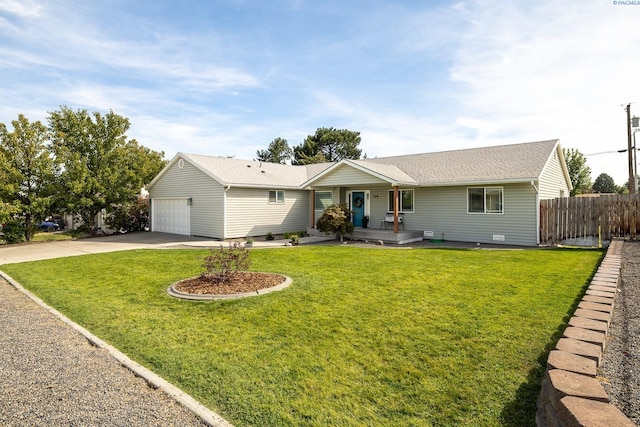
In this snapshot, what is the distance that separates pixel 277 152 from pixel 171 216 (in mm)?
35254

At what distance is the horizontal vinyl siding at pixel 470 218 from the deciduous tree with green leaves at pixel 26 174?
60.8 feet

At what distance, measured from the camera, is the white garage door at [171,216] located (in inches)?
758

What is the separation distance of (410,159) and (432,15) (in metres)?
9.73

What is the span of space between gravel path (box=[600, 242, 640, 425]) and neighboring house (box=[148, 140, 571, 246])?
9.01m

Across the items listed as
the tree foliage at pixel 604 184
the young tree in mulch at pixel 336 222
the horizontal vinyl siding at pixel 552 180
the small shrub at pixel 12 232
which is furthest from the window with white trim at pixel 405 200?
the tree foliage at pixel 604 184

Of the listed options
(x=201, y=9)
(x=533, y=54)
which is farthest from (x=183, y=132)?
(x=533, y=54)

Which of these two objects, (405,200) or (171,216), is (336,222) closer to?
(405,200)

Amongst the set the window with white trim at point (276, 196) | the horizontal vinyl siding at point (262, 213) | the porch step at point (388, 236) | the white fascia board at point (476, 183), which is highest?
the white fascia board at point (476, 183)

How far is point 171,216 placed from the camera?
2039 cm

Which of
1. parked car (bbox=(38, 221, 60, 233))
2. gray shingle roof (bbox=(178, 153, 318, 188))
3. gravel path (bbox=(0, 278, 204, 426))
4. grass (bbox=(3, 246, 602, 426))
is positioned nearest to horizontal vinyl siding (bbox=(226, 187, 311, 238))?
gray shingle roof (bbox=(178, 153, 318, 188))

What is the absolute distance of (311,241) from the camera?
1634cm

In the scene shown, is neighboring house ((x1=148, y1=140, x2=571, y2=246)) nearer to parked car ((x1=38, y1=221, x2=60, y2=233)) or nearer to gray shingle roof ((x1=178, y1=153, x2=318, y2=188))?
gray shingle roof ((x1=178, y1=153, x2=318, y2=188))

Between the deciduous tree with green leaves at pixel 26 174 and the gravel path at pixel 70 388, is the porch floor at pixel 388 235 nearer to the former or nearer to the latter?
the gravel path at pixel 70 388

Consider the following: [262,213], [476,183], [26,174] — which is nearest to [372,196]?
[476,183]
